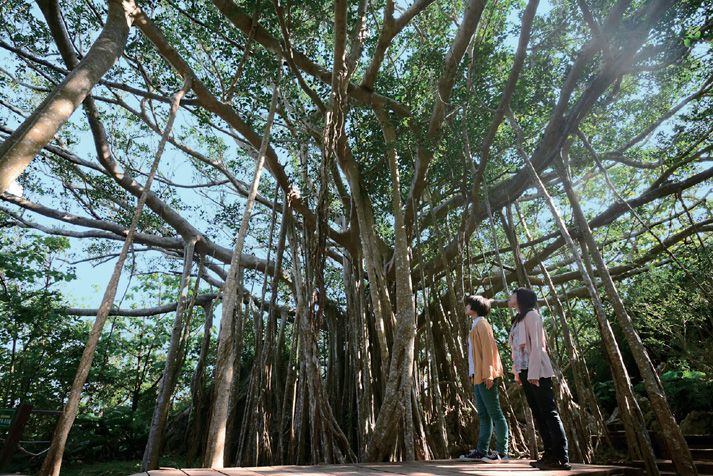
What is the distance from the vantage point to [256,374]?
3.99m

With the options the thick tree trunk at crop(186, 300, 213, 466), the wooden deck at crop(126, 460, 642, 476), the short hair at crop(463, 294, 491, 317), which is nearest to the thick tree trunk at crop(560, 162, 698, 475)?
the wooden deck at crop(126, 460, 642, 476)

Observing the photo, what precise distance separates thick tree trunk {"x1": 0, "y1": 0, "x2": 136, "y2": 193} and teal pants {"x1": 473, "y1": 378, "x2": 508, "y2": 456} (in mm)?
2502

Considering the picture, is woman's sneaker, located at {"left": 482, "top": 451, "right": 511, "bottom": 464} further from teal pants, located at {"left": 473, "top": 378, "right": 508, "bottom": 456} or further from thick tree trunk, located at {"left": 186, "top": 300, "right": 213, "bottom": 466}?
thick tree trunk, located at {"left": 186, "top": 300, "right": 213, "bottom": 466}

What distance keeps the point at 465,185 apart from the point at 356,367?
213 centimetres

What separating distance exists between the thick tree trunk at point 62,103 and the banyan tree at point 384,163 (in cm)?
1

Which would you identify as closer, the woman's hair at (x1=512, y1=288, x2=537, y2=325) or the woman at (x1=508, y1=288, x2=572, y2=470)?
the woman at (x1=508, y1=288, x2=572, y2=470)

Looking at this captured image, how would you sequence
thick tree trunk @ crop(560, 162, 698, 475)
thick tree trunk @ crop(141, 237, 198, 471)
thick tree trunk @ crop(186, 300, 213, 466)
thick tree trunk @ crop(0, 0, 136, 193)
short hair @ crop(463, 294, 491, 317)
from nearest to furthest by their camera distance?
thick tree trunk @ crop(0, 0, 136, 193)
short hair @ crop(463, 294, 491, 317)
thick tree trunk @ crop(560, 162, 698, 475)
thick tree trunk @ crop(141, 237, 198, 471)
thick tree trunk @ crop(186, 300, 213, 466)

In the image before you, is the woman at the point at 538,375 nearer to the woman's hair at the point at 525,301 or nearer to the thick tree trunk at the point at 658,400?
the woman's hair at the point at 525,301

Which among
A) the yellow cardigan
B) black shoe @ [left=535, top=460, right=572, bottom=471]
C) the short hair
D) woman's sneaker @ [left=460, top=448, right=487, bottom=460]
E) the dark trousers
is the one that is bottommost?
black shoe @ [left=535, top=460, right=572, bottom=471]

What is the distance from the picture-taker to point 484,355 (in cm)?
245

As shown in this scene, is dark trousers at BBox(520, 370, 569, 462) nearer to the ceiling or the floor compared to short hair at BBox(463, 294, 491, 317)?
nearer to the floor

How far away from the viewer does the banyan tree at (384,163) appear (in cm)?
300

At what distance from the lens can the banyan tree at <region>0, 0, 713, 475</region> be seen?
300 centimetres

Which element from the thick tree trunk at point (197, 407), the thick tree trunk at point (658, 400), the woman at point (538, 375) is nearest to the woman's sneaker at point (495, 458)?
the woman at point (538, 375)
